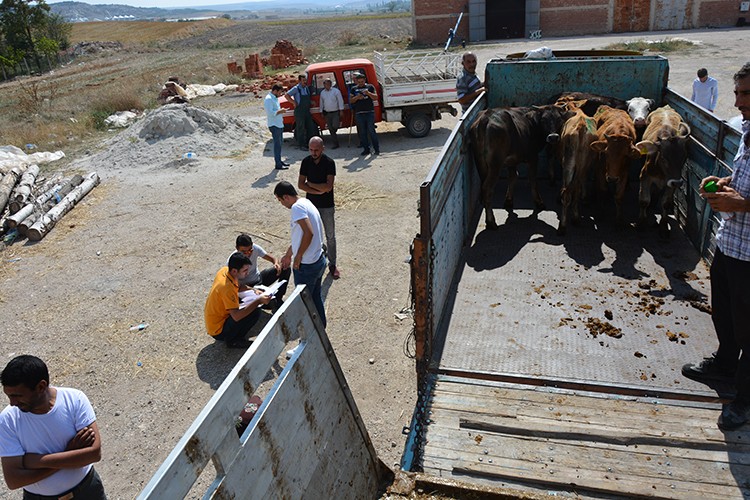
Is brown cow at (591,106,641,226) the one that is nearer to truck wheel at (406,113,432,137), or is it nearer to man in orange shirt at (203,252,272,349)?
man in orange shirt at (203,252,272,349)

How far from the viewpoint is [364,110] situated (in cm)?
1315

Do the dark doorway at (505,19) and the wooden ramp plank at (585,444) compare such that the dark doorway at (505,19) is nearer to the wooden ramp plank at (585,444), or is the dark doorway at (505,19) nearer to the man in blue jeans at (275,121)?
the man in blue jeans at (275,121)

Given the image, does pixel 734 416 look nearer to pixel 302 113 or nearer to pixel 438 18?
pixel 302 113

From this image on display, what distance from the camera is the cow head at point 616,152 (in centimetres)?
625

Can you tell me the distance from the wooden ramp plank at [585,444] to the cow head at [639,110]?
4332 millimetres

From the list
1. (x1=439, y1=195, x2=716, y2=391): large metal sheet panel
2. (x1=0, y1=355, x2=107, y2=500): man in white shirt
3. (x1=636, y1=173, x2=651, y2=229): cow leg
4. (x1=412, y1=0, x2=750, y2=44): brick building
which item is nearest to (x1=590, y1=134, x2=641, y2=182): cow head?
(x1=636, y1=173, x2=651, y2=229): cow leg

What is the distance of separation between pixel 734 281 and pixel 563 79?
225 inches

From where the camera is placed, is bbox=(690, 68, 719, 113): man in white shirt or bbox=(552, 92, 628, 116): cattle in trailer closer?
bbox=(552, 92, 628, 116): cattle in trailer

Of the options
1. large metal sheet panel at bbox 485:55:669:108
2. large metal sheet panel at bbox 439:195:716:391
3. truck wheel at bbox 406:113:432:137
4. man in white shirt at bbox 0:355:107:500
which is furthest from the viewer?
truck wheel at bbox 406:113:432:137

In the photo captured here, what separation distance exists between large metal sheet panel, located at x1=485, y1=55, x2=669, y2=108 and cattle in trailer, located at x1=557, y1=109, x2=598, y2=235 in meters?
2.08

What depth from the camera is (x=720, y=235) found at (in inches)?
146

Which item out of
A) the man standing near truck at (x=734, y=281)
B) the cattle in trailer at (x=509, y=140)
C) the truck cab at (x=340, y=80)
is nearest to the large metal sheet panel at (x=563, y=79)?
the cattle in trailer at (x=509, y=140)

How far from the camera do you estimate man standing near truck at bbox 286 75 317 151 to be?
45.5 ft

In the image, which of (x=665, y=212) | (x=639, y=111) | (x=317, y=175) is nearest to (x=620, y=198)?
(x=665, y=212)
